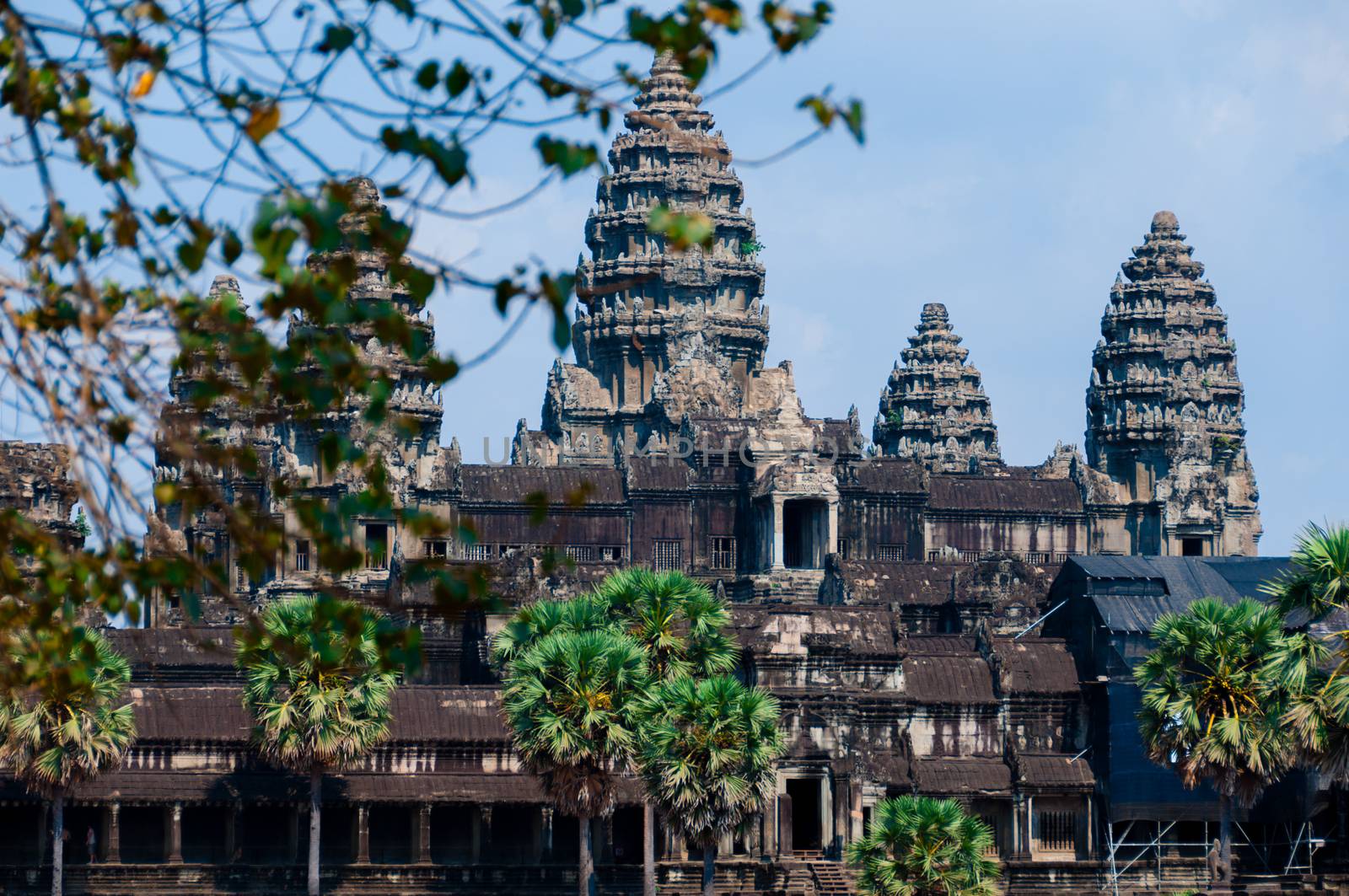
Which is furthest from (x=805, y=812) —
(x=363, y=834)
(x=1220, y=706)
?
(x=1220, y=706)

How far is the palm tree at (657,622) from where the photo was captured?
69.3 metres

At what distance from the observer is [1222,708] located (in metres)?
69.2

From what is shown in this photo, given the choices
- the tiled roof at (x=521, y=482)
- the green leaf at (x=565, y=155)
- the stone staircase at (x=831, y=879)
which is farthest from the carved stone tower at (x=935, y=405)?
the green leaf at (x=565, y=155)

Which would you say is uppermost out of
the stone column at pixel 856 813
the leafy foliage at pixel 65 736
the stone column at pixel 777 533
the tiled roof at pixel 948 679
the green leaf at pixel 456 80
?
the stone column at pixel 777 533

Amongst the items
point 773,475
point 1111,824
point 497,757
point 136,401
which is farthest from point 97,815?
point 136,401

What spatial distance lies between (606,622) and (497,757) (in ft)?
35.7

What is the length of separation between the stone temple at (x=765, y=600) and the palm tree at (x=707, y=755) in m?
6.20

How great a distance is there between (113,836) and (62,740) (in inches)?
284

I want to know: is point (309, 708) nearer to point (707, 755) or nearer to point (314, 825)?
point (314, 825)

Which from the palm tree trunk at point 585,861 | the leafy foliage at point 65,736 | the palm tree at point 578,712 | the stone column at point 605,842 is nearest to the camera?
the palm tree at point 578,712

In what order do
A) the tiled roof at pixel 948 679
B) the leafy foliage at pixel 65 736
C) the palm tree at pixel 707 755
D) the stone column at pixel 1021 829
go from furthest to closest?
1. the tiled roof at pixel 948 679
2. the stone column at pixel 1021 829
3. the leafy foliage at pixel 65 736
4. the palm tree at pixel 707 755

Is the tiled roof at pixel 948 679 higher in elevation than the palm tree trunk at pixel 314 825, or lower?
higher

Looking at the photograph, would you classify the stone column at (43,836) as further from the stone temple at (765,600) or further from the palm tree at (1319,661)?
the palm tree at (1319,661)

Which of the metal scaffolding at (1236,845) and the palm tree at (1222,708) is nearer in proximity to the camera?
the palm tree at (1222,708)
